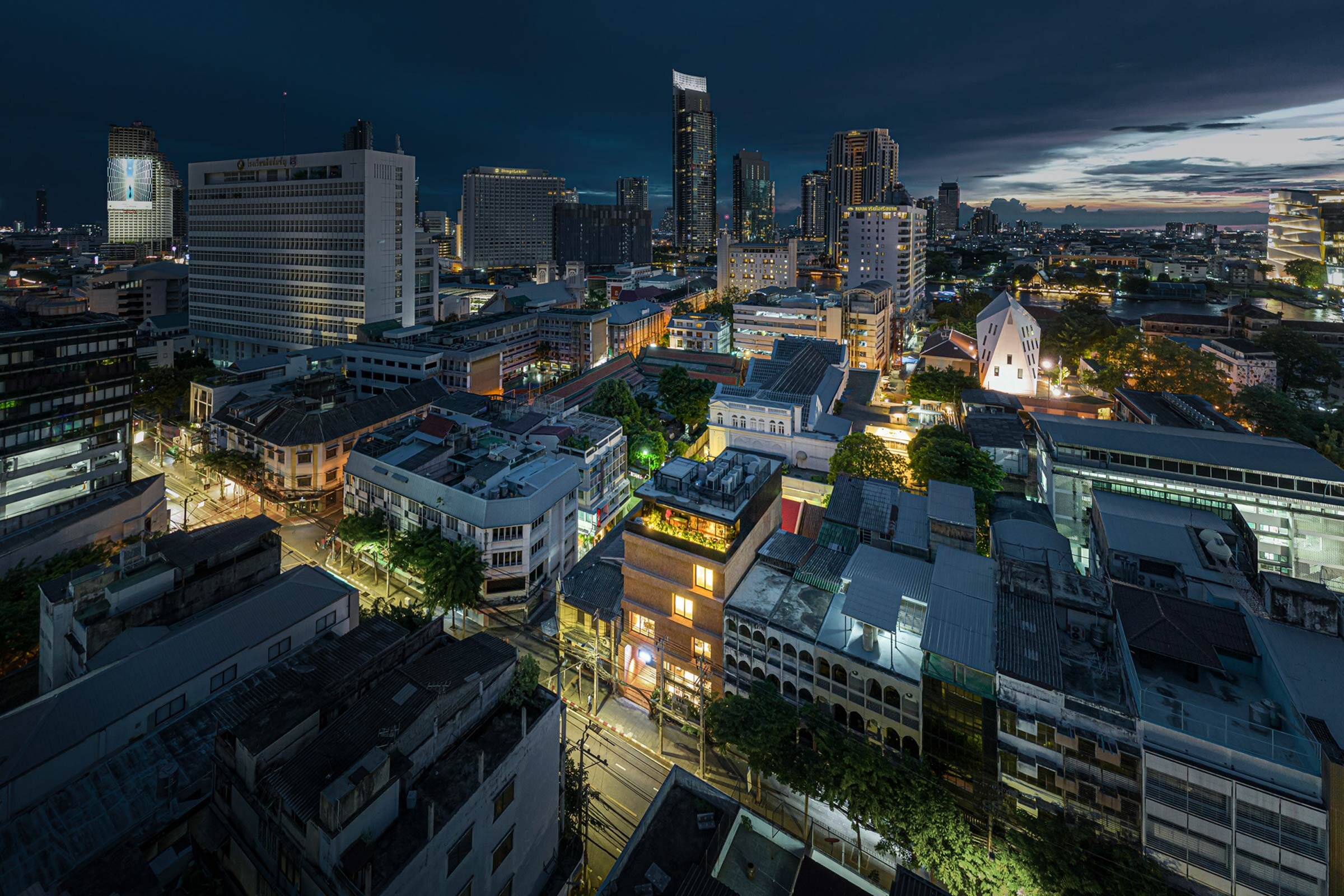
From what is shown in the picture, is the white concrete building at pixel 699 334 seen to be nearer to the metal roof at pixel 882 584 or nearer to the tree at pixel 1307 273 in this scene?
the metal roof at pixel 882 584

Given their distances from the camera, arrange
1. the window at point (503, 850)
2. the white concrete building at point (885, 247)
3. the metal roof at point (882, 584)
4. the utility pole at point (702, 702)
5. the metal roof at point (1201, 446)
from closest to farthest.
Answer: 1. the window at point (503, 850)
2. the metal roof at point (882, 584)
3. the utility pole at point (702, 702)
4. the metal roof at point (1201, 446)
5. the white concrete building at point (885, 247)

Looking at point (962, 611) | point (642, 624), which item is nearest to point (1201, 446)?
point (962, 611)

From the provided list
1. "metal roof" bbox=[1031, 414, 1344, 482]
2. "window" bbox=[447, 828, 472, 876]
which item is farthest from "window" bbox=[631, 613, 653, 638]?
"metal roof" bbox=[1031, 414, 1344, 482]

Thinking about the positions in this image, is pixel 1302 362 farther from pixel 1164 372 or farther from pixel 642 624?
pixel 642 624

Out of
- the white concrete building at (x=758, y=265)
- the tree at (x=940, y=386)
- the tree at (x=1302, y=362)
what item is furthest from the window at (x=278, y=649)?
the white concrete building at (x=758, y=265)

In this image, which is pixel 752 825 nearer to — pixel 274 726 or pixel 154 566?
pixel 274 726

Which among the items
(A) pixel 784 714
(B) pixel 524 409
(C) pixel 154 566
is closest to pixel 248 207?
(B) pixel 524 409
